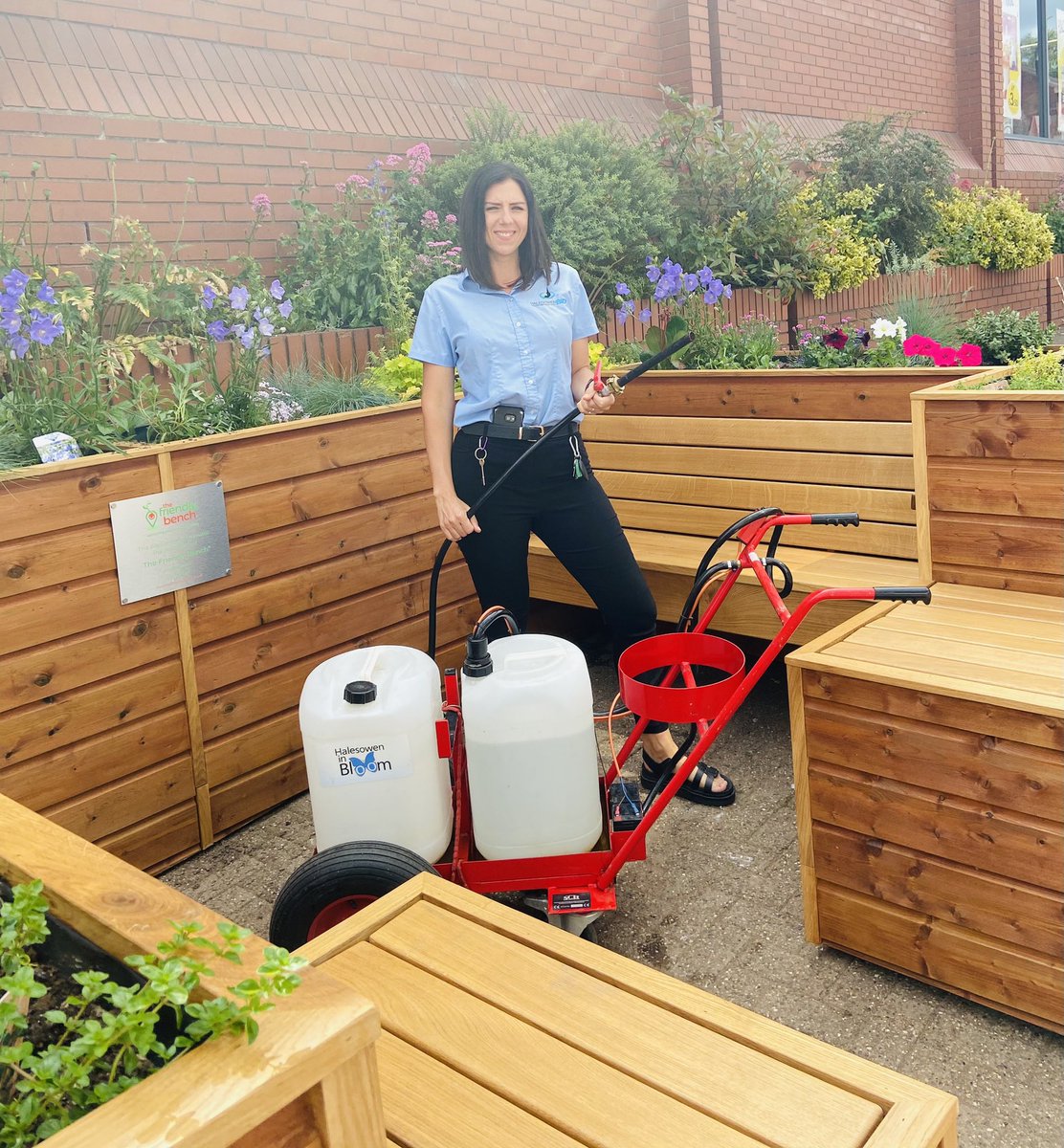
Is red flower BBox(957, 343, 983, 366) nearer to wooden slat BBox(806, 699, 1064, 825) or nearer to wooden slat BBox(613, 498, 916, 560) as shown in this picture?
wooden slat BBox(613, 498, 916, 560)

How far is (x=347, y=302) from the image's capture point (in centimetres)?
567

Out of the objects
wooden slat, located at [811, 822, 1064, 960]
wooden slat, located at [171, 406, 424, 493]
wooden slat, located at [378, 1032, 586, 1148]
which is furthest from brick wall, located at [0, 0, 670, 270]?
wooden slat, located at [378, 1032, 586, 1148]

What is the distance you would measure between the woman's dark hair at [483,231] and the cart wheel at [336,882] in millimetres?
1644

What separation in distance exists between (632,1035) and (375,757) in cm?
115

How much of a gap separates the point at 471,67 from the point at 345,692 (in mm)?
6304

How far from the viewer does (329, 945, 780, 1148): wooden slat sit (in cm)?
148

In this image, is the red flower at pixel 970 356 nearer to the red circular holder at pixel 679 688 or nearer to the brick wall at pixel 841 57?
the red circular holder at pixel 679 688

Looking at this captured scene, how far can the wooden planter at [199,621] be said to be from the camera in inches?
120

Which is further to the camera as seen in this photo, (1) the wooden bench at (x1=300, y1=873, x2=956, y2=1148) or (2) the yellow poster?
(2) the yellow poster

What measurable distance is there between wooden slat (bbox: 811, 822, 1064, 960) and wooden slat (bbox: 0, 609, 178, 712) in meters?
1.96

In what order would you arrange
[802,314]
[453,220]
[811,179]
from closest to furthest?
1. [453,220]
2. [802,314]
3. [811,179]

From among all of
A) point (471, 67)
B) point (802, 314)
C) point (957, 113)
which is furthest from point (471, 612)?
point (957, 113)

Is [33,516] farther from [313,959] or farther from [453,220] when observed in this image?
[453,220]

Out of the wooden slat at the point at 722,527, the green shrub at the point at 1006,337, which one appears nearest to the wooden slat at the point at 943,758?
the wooden slat at the point at 722,527
